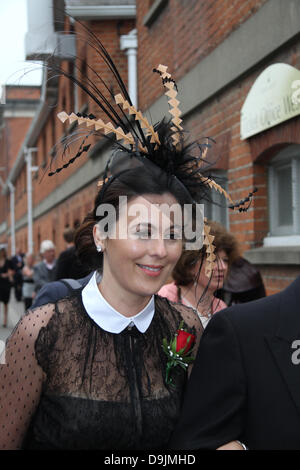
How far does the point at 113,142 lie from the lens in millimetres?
2285

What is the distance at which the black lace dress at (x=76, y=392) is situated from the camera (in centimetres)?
213

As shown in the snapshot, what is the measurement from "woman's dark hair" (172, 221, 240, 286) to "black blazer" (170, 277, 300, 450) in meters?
1.51

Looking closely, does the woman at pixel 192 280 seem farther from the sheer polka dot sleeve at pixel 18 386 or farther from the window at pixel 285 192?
the window at pixel 285 192

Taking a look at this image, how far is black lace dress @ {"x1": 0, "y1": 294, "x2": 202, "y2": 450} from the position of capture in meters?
2.13

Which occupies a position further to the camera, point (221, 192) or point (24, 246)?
point (24, 246)

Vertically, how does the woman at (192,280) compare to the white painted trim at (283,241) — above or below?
below

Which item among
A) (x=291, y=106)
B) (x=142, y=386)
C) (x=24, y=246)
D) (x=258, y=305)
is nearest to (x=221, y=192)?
(x=258, y=305)

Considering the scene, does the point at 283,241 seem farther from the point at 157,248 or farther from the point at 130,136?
the point at 157,248

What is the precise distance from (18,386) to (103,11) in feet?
36.0

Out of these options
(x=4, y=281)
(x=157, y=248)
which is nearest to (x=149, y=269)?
(x=157, y=248)

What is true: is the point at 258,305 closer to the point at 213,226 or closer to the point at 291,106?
the point at 213,226

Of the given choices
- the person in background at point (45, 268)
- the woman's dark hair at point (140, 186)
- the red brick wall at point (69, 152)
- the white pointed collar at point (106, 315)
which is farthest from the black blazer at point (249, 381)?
the person in background at point (45, 268)

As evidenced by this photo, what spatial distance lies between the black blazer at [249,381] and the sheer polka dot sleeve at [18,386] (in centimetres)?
48

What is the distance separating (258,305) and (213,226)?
7.99ft
